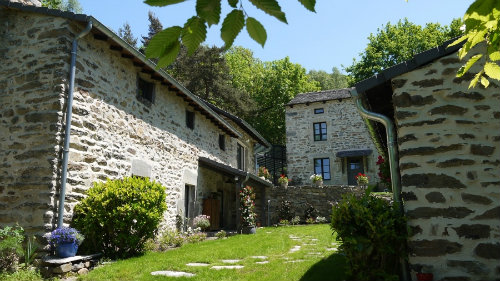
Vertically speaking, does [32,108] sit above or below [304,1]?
above

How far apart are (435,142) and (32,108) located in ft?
22.5

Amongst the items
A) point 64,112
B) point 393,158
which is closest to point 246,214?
point 64,112

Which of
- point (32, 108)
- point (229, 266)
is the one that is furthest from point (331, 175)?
point (32, 108)

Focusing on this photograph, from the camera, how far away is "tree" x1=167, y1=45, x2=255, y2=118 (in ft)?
83.3

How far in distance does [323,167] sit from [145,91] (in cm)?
1446

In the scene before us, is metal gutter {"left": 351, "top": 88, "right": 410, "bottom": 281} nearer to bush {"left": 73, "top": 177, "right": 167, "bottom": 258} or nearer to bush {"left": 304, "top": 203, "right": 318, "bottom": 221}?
bush {"left": 73, "top": 177, "right": 167, "bottom": 258}

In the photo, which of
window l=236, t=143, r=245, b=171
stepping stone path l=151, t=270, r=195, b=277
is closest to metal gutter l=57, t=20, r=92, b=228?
stepping stone path l=151, t=270, r=195, b=277

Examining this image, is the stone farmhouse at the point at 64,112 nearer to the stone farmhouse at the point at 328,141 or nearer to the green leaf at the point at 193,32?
the green leaf at the point at 193,32

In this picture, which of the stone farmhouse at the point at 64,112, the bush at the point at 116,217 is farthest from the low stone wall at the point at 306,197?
the bush at the point at 116,217

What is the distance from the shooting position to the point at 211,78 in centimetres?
2566

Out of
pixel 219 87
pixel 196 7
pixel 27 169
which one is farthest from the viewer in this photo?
pixel 219 87

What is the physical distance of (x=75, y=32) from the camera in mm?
6770

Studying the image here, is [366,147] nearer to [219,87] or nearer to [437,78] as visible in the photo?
[219,87]

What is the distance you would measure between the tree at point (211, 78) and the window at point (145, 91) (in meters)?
16.2
